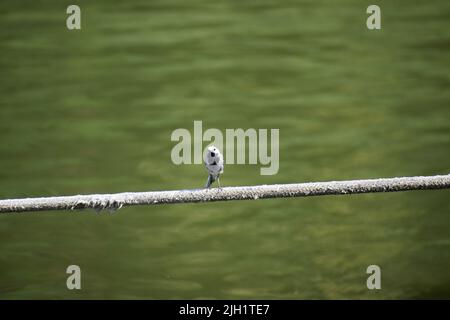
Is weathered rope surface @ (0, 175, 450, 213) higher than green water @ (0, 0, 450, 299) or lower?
lower

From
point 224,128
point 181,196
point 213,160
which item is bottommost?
point 181,196

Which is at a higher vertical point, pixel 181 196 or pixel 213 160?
pixel 213 160

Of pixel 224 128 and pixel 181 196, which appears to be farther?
pixel 224 128

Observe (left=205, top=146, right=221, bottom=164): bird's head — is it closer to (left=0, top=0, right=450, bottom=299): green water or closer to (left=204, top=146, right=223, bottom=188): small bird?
(left=204, top=146, right=223, bottom=188): small bird

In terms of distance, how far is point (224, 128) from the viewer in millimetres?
3861

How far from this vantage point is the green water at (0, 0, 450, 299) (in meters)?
3.08

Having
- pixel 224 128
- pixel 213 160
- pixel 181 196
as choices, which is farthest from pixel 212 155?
pixel 224 128

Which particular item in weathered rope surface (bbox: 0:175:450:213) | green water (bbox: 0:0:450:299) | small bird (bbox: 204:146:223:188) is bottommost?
weathered rope surface (bbox: 0:175:450:213)

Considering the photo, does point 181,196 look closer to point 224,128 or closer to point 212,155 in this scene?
point 212,155

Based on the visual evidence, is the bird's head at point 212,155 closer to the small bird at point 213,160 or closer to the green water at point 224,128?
the small bird at point 213,160

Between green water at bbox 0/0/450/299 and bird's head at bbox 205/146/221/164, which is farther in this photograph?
green water at bbox 0/0/450/299

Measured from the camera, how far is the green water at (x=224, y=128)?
3.08 m

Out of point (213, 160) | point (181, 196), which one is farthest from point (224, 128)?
point (181, 196)

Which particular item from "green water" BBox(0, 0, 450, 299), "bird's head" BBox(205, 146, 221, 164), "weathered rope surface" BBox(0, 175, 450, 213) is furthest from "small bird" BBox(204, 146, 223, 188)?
"green water" BBox(0, 0, 450, 299)
